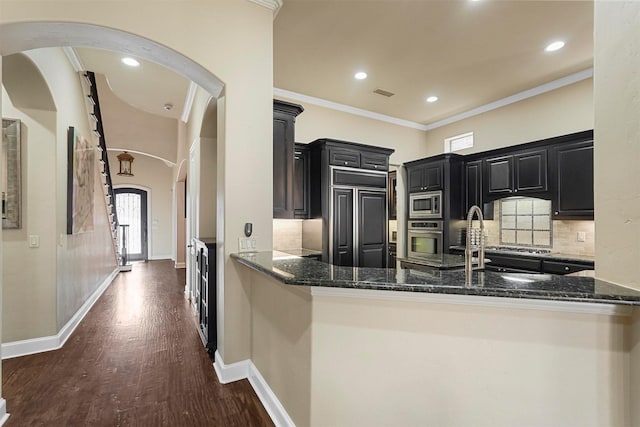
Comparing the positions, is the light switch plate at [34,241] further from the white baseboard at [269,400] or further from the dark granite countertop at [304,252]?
the dark granite countertop at [304,252]

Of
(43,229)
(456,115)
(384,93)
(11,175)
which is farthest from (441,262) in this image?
(11,175)

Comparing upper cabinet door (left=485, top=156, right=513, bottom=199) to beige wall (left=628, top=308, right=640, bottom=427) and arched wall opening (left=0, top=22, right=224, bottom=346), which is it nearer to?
beige wall (left=628, top=308, right=640, bottom=427)

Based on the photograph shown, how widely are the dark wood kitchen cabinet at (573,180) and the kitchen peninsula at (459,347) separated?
3.01 metres

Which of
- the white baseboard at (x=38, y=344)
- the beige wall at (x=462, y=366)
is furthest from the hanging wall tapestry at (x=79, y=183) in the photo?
the beige wall at (x=462, y=366)

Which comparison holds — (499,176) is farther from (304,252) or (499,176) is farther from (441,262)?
(304,252)

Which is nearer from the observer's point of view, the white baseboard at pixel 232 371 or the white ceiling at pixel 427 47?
the white baseboard at pixel 232 371

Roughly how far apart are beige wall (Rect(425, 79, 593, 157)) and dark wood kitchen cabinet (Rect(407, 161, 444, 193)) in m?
0.76

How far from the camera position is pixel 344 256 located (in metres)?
4.09

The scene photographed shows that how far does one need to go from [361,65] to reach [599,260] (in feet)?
10.5

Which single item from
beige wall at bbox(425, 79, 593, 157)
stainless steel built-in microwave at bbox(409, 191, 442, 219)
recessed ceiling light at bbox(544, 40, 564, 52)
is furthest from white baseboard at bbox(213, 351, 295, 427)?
beige wall at bbox(425, 79, 593, 157)

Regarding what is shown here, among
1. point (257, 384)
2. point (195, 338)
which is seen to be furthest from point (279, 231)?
point (257, 384)

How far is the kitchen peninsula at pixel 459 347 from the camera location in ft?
3.97

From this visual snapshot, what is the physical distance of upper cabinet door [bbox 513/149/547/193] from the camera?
3986 mm

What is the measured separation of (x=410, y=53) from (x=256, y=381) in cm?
363
